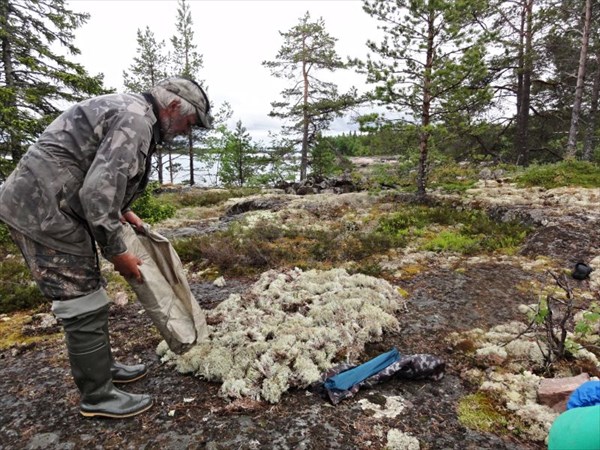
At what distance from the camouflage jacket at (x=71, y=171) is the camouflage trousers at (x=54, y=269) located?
0.07 metres

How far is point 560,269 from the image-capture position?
229 inches

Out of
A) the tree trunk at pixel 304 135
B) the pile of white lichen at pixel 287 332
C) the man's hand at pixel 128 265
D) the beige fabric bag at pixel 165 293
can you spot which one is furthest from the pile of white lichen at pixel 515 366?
the tree trunk at pixel 304 135

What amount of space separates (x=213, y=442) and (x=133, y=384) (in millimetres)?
1235

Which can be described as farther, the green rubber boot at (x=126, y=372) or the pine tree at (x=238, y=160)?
the pine tree at (x=238, y=160)

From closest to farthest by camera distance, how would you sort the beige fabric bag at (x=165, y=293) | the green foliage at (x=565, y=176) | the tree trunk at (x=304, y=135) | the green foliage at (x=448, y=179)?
the beige fabric bag at (x=165, y=293), the green foliage at (x=565, y=176), the green foliage at (x=448, y=179), the tree trunk at (x=304, y=135)

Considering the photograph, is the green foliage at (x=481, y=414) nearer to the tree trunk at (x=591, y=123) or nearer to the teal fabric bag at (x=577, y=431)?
the teal fabric bag at (x=577, y=431)

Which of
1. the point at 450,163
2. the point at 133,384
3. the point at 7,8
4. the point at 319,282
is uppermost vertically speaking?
the point at 7,8

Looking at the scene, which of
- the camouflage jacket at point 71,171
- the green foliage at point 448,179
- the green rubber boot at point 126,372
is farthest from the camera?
the green foliage at point 448,179

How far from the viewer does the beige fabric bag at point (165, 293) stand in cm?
302

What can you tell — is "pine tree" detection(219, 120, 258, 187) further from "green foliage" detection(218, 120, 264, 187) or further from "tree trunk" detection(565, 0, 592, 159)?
"tree trunk" detection(565, 0, 592, 159)

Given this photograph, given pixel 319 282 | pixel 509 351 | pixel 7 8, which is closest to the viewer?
pixel 509 351

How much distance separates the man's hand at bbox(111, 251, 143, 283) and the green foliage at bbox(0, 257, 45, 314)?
378cm

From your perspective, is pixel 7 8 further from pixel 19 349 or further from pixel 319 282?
pixel 319 282

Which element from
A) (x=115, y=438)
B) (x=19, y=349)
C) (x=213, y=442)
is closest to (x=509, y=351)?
(x=213, y=442)
